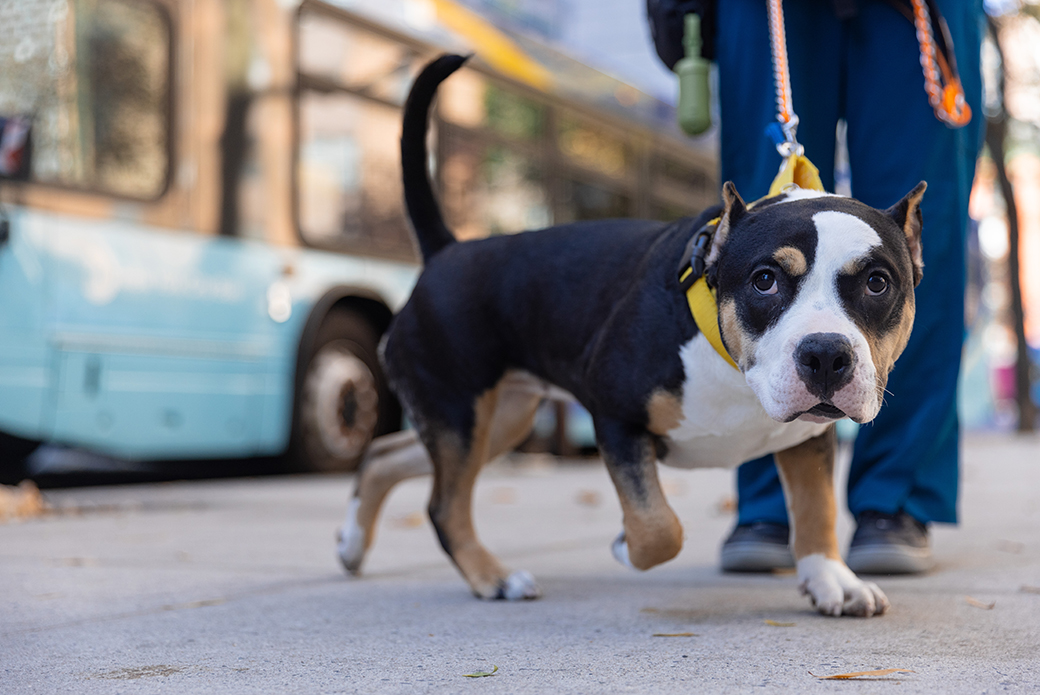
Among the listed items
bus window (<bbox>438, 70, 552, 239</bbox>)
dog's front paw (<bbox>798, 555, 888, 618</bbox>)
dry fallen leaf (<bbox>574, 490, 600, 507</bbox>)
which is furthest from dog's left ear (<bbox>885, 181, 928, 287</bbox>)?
bus window (<bbox>438, 70, 552, 239</bbox>)

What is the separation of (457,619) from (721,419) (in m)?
0.71

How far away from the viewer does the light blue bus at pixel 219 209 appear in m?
5.30

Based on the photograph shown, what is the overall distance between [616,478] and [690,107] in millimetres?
1124

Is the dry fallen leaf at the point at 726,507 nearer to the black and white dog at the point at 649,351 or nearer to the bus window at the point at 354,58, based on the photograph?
the black and white dog at the point at 649,351

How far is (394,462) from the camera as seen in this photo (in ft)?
10.1

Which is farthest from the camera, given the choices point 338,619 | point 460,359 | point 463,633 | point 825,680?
point 460,359

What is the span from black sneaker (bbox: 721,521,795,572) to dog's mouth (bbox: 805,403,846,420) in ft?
3.42

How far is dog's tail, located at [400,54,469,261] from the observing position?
303 centimetres

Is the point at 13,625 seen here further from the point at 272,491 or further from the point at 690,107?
the point at 272,491

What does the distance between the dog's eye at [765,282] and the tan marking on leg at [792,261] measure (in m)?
0.03

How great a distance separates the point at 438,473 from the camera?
110 inches

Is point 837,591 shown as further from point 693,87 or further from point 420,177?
point 420,177

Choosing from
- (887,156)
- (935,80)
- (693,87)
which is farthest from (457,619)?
(935,80)

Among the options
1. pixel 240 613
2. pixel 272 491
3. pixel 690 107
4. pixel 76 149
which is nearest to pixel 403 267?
pixel 272 491
